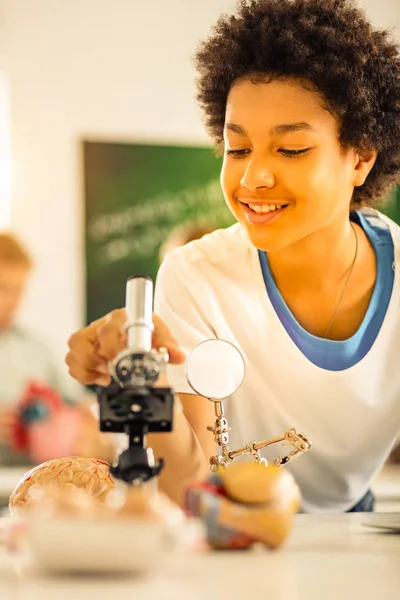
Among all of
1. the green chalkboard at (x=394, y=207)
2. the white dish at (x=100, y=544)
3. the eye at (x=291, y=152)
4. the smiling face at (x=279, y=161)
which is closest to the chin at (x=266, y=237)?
the smiling face at (x=279, y=161)

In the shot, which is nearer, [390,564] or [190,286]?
[390,564]

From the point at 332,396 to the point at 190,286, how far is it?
28 cm

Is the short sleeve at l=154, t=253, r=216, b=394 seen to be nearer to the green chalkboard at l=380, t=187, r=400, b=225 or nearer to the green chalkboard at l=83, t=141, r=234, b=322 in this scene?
the green chalkboard at l=83, t=141, r=234, b=322

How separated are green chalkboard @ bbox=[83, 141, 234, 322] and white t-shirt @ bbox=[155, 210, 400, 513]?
2.52 m

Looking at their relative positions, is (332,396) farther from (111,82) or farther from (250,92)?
(111,82)

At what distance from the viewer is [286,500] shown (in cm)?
80

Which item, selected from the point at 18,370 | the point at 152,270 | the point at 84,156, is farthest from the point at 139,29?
the point at 18,370

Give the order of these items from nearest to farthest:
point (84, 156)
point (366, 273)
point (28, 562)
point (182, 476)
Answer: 1. point (28, 562)
2. point (182, 476)
3. point (366, 273)
4. point (84, 156)

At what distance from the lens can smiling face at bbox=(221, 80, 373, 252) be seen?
1345mm

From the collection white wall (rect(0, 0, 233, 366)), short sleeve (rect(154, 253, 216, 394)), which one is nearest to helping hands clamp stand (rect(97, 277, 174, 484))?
short sleeve (rect(154, 253, 216, 394))

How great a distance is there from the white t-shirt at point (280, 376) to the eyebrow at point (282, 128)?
23cm

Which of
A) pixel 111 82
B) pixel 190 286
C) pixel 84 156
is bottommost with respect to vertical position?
pixel 190 286

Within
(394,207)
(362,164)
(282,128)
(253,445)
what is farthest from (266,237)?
(394,207)

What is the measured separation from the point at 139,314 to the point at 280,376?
0.70 meters
